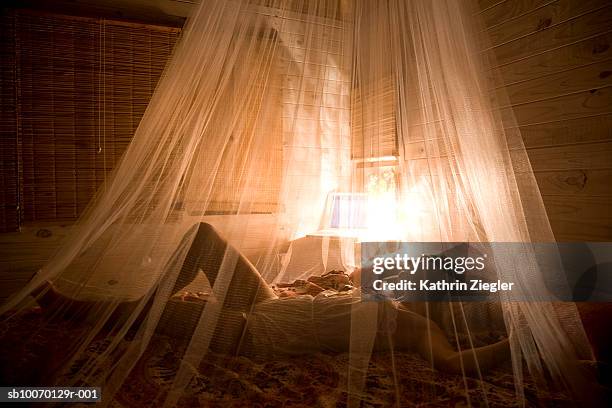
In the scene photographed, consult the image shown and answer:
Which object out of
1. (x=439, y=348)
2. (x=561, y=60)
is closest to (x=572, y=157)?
(x=561, y=60)

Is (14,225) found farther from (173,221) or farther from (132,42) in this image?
(173,221)

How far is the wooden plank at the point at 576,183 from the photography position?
69.7 inches

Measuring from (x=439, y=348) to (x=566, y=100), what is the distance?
126cm

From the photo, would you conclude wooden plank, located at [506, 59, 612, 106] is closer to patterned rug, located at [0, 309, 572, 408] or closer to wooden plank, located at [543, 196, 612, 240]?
wooden plank, located at [543, 196, 612, 240]

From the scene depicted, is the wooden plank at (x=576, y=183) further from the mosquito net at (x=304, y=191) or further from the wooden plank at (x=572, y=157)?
the mosquito net at (x=304, y=191)

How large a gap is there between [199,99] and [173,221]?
0.50 m

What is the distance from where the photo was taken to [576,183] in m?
1.88

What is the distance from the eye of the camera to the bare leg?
1.39 m

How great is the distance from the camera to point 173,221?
1671 millimetres

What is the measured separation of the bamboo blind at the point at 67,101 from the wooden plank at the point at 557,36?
7.35 ft

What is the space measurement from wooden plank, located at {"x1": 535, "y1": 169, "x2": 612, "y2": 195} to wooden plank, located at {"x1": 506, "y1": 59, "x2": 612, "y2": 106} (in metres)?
0.35

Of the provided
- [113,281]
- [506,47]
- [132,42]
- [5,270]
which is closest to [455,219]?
[506,47]

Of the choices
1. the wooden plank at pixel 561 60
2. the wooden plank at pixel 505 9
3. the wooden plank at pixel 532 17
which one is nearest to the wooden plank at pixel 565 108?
the wooden plank at pixel 561 60

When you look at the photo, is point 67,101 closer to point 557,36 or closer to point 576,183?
point 557,36
